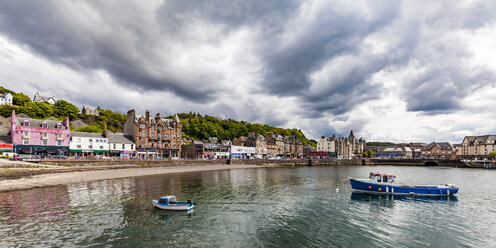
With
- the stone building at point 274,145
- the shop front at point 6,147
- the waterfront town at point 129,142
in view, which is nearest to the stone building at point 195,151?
the waterfront town at point 129,142

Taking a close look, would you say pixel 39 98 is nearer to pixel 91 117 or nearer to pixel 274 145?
pixel 91 117

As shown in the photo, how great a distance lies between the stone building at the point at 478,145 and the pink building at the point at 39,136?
731 ft

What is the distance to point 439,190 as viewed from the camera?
1292 inches

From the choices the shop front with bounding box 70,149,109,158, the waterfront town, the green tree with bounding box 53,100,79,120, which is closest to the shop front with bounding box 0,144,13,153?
the waterfront town

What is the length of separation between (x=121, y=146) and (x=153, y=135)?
1241cm

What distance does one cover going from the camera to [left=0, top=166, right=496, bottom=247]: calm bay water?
16.3 m

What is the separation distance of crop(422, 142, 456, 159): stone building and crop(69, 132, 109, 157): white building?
20672 centimetres

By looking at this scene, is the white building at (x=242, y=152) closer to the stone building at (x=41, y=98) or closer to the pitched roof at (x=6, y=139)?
the pitched roof at (x=6, y=139)

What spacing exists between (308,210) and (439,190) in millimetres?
23539

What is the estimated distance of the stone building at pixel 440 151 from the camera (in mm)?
160625

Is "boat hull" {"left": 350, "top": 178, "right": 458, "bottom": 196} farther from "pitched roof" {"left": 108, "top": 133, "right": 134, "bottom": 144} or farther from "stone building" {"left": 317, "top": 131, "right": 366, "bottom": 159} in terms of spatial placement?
"stone building" {"left": 317, "top": 131, "right": 366, "bottom": 159}

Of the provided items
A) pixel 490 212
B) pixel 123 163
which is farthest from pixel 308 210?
pixel 123 163

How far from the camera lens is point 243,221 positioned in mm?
20469

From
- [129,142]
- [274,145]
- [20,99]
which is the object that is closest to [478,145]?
[274,145]
